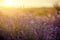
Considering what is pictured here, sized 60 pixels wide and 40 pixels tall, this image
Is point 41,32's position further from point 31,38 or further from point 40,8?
point 40,8

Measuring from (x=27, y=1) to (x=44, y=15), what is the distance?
23 centimetres

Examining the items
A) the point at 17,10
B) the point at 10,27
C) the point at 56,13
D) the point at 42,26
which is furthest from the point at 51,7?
the point at 10,27

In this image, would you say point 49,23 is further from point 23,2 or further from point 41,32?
point 23,2

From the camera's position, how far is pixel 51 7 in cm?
107

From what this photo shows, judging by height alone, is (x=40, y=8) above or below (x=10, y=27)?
above

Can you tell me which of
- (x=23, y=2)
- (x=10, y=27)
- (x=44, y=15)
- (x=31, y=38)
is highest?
(x=23, y=2)

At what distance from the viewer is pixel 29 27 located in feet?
3.39

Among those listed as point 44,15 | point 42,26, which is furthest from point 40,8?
point 42,26

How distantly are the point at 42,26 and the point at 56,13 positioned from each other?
194 millimetres

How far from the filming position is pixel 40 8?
1065 millimetres

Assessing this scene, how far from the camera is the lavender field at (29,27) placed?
103 cm

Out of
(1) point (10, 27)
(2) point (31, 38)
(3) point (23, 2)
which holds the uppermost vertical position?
(3) point (23, 2)

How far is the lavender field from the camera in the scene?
40.5 inches

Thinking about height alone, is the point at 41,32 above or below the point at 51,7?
below
